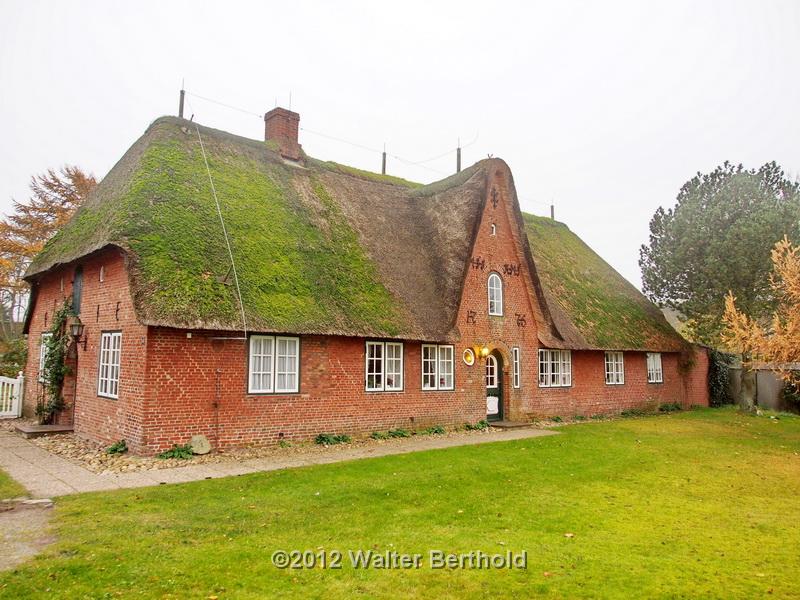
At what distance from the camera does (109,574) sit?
542 cm

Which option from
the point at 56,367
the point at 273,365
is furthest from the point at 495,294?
the point at 56,367

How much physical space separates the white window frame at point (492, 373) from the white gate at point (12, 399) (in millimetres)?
15057

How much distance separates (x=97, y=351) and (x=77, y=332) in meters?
1.39

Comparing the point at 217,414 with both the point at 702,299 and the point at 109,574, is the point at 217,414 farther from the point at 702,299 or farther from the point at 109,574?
the point at 702,299

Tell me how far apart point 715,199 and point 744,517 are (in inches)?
753

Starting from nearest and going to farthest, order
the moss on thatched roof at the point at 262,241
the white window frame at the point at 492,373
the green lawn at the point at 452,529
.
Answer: the green lawn at the point at 452,529, the moss on thatched roof at the point at 262,241, the white window frame at the point at 492,373

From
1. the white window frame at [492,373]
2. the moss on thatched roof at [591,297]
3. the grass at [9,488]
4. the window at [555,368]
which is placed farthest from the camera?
the moss on thatched roof at [591,297]

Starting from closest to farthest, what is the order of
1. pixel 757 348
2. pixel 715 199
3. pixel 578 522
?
pixel 578 522, pixel 757 348, pixel 715 199

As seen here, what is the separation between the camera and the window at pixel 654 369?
24438 millimetres

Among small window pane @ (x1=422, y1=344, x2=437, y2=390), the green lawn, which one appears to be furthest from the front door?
the green lawn

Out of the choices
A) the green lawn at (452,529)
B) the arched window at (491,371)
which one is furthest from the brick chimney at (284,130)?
the green lawn at (452,529)

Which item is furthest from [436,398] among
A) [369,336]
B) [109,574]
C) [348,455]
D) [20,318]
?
[20,318]

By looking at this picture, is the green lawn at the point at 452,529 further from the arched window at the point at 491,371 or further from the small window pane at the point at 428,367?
the arched window at the point at 491,371

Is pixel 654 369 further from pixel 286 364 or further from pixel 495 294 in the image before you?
pixel 286 364
